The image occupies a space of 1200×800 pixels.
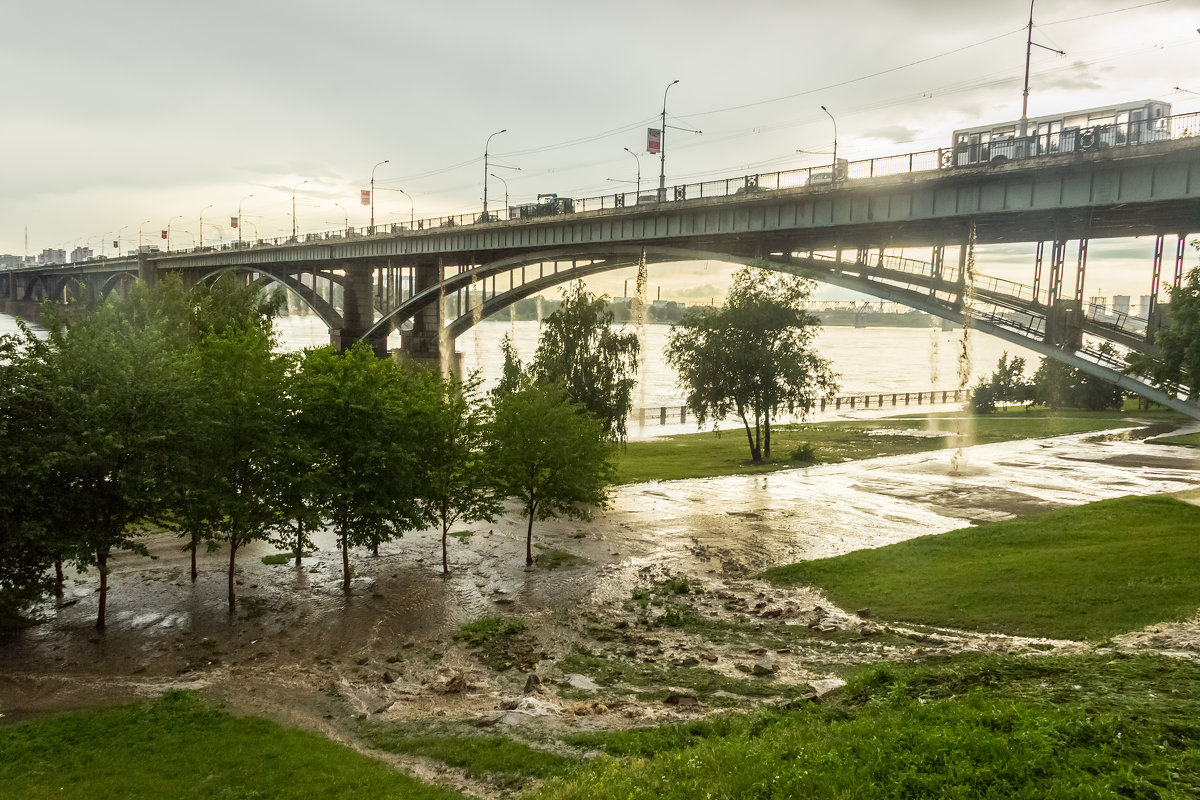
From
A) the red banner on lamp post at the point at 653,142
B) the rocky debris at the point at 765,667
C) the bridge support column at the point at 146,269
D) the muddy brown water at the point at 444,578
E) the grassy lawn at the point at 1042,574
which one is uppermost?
the red banner on lamp post at the point at 653,142

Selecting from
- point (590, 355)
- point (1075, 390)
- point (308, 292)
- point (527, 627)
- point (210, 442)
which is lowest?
point (527, 627)

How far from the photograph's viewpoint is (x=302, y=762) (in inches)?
483

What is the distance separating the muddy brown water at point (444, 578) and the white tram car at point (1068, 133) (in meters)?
13.2

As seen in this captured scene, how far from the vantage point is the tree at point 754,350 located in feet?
138

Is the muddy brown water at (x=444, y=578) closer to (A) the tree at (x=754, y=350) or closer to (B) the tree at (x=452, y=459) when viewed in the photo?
(B) the tree at (x=452, y=459)

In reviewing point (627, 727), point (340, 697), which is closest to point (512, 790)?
point (627, 727)

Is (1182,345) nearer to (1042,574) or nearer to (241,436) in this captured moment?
(1042,574)

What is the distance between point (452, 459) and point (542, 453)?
9.04 ft

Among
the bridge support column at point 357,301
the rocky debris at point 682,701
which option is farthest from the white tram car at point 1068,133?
the bridge support column at point 357,301

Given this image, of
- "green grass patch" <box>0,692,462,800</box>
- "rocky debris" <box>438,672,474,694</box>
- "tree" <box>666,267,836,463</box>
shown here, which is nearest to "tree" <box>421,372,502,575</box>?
"rocky debris" <box>438,672,474,694</box>

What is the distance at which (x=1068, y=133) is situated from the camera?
29.8 m

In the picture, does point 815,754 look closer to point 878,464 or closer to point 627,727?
point 627,727

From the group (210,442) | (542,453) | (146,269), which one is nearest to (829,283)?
(542,453)

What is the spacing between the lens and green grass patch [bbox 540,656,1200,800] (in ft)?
26.7
